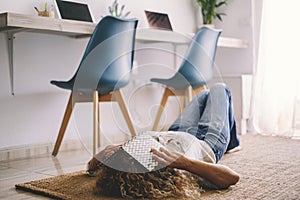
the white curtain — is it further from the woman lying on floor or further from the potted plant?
the woman lying on floor

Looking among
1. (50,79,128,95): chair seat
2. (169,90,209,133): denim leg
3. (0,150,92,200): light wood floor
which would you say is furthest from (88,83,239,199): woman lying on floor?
(50,79,128,95): chair seat

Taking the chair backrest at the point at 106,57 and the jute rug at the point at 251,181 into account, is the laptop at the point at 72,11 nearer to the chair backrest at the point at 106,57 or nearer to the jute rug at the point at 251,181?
the chair backrest at the point at 106,57

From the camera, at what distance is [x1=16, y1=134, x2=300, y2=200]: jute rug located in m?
1.72

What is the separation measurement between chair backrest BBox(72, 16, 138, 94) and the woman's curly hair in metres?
1.05

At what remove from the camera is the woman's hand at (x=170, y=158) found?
1.60 m

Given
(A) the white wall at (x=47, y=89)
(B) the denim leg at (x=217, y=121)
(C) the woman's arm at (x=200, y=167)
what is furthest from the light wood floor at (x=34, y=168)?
(B) the denim leg at (x=217, y=121)

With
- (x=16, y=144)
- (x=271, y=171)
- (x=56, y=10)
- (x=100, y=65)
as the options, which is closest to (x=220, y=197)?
(x=271, y=171)

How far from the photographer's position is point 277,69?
11.7 ft

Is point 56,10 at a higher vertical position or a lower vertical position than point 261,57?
higher

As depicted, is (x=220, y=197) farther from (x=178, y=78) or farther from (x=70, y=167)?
(x=178, y=78)

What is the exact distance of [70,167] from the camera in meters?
2.41

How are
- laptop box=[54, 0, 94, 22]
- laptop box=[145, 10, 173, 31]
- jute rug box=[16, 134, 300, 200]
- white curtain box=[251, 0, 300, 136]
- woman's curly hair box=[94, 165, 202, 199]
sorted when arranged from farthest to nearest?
laptop box=[145, 10, 173, 31] → white curtain box=[251, 0, 300, 136] → laptop box=[54, 0, 94, 22] → jute rug box=[16, 134, 300, 200] → woman's curly hair box=[94, 165, 202, 199]

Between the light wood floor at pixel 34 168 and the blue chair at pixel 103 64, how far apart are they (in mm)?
153

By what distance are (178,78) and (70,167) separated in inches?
48.3
